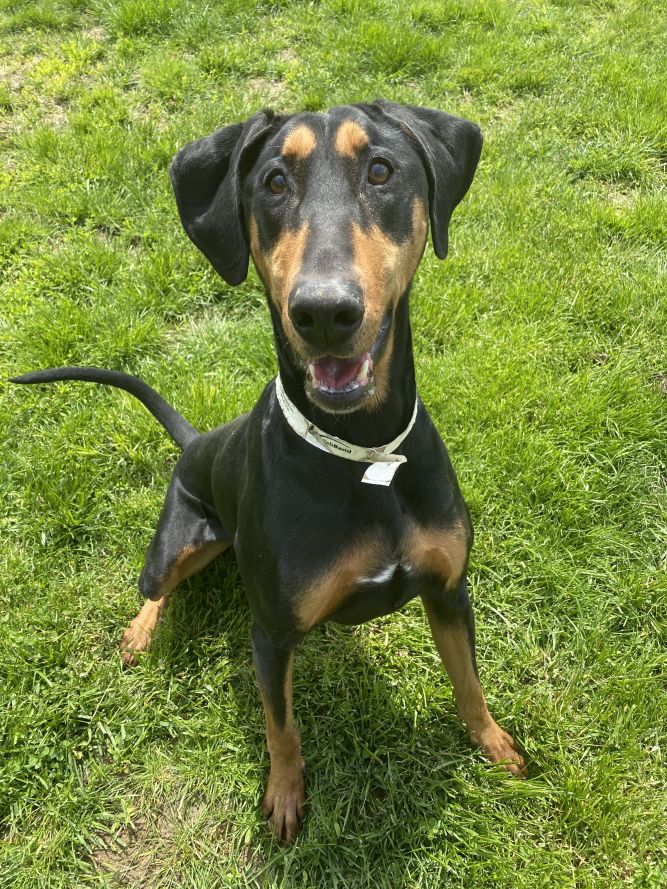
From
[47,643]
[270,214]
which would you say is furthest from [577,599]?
[47,643]

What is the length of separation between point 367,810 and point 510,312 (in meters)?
2.93

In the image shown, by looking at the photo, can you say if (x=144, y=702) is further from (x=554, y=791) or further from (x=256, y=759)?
(x=554, y=791)

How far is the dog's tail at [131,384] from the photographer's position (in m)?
3.34

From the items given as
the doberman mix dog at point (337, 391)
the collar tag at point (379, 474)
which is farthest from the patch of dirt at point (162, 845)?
the collar tag at point (379, 474)

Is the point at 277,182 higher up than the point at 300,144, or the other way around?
the point at 300,144

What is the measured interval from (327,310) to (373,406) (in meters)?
0.59

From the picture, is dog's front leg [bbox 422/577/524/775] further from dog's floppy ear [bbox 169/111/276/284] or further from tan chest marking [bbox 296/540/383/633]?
dog's floppy ear [bbox 169/111/276/284]

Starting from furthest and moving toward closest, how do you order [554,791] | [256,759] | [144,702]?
[144,702] → [256,759] → [554,791]

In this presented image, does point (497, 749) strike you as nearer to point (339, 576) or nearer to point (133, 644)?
point (339, 576)

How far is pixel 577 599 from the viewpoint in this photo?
3.39 metres

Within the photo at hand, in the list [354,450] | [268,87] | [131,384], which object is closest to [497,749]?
[354,450]

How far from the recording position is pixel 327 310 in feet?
6.11

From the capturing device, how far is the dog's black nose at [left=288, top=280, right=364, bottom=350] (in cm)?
185

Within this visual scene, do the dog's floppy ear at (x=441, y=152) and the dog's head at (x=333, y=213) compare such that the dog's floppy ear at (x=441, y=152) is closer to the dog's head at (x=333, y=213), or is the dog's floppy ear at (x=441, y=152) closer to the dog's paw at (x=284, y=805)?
the dog's head at (x=333, y=213)
